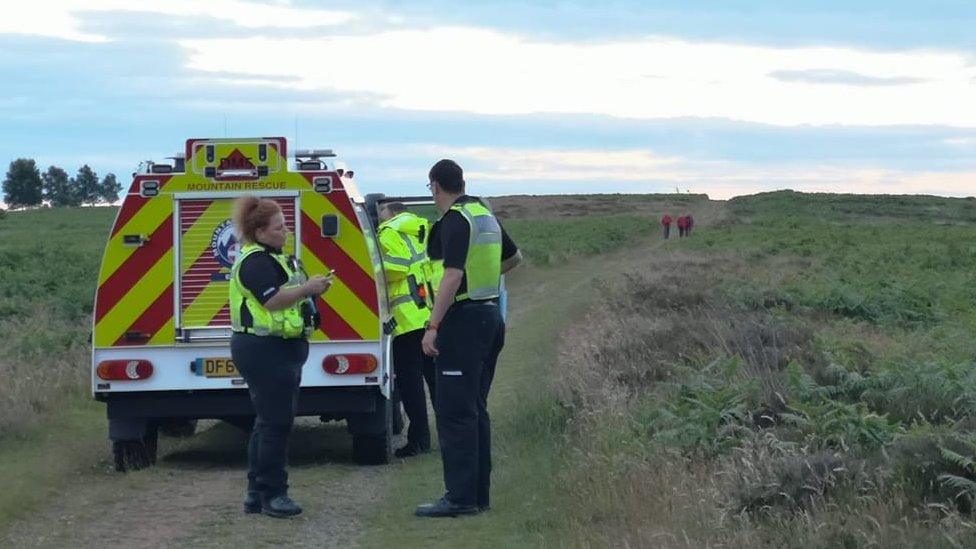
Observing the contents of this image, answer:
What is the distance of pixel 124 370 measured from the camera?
30.9ft

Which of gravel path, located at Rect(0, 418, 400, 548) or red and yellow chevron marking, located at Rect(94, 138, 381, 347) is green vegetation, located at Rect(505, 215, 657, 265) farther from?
red and yellow chevron marking, located at Rect(94, 138, 381, 347)

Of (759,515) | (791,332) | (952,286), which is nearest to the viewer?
(759,515)

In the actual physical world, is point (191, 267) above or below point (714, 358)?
above

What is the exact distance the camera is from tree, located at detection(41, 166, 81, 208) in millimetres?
131250

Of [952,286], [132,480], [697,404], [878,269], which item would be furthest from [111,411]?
[878,269]

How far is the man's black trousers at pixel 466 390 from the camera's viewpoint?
7773mm

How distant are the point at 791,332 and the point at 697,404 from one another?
366 cm

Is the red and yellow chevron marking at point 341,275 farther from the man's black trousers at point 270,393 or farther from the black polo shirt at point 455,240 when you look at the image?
the black polo shirt at point 455,240

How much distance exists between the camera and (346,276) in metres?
9.63

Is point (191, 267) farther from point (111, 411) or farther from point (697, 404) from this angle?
point (697, 404)

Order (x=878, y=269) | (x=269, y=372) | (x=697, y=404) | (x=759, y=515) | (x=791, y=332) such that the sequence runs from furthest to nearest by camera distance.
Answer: (x=878, y=269)
(x=791, y=332)
(x=697, y=404)
(x=269, y=372)
(x=759, y=515)

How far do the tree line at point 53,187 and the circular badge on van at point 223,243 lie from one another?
357ft

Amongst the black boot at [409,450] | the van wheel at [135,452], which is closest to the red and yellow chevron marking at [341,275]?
the black boot at [409,450]

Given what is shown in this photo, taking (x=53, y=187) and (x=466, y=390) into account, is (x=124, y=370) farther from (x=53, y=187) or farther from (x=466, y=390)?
(x=53, y=187)
